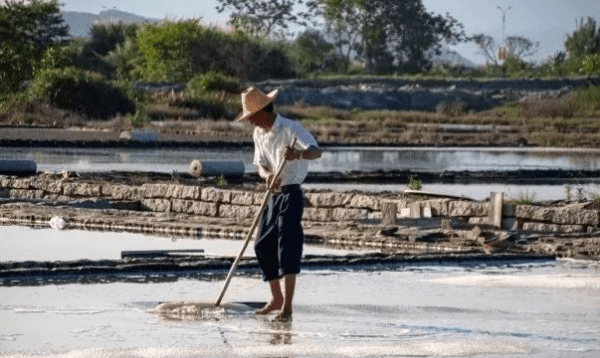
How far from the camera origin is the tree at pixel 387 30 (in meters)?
94.9

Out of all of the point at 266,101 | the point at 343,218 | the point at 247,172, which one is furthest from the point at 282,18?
the point at 266,101

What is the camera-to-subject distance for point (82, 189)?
65.8ft

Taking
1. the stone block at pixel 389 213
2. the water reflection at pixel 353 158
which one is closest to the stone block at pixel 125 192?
the stone block at pixel 389 213

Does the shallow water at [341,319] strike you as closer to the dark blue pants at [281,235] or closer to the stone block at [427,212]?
the dark blue pants at [281,235]

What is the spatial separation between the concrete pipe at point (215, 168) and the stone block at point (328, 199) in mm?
4882

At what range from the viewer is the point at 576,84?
73.9 meters

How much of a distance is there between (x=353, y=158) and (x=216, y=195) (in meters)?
16.9

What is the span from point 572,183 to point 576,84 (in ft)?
160

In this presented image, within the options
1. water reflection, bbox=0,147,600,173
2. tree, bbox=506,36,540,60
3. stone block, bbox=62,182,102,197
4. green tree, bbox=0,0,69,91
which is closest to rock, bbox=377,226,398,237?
stone block, bbox=62,182,102,197

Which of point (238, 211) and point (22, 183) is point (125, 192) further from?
point (238, 211)

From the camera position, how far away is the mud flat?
14266 mm

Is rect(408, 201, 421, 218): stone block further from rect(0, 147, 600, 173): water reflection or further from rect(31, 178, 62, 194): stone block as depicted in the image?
rect(0, 147, 600, 173): water reflection

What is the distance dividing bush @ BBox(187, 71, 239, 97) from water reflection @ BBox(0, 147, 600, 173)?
20684mm

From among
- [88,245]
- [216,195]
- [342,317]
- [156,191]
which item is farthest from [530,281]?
[156,191]
